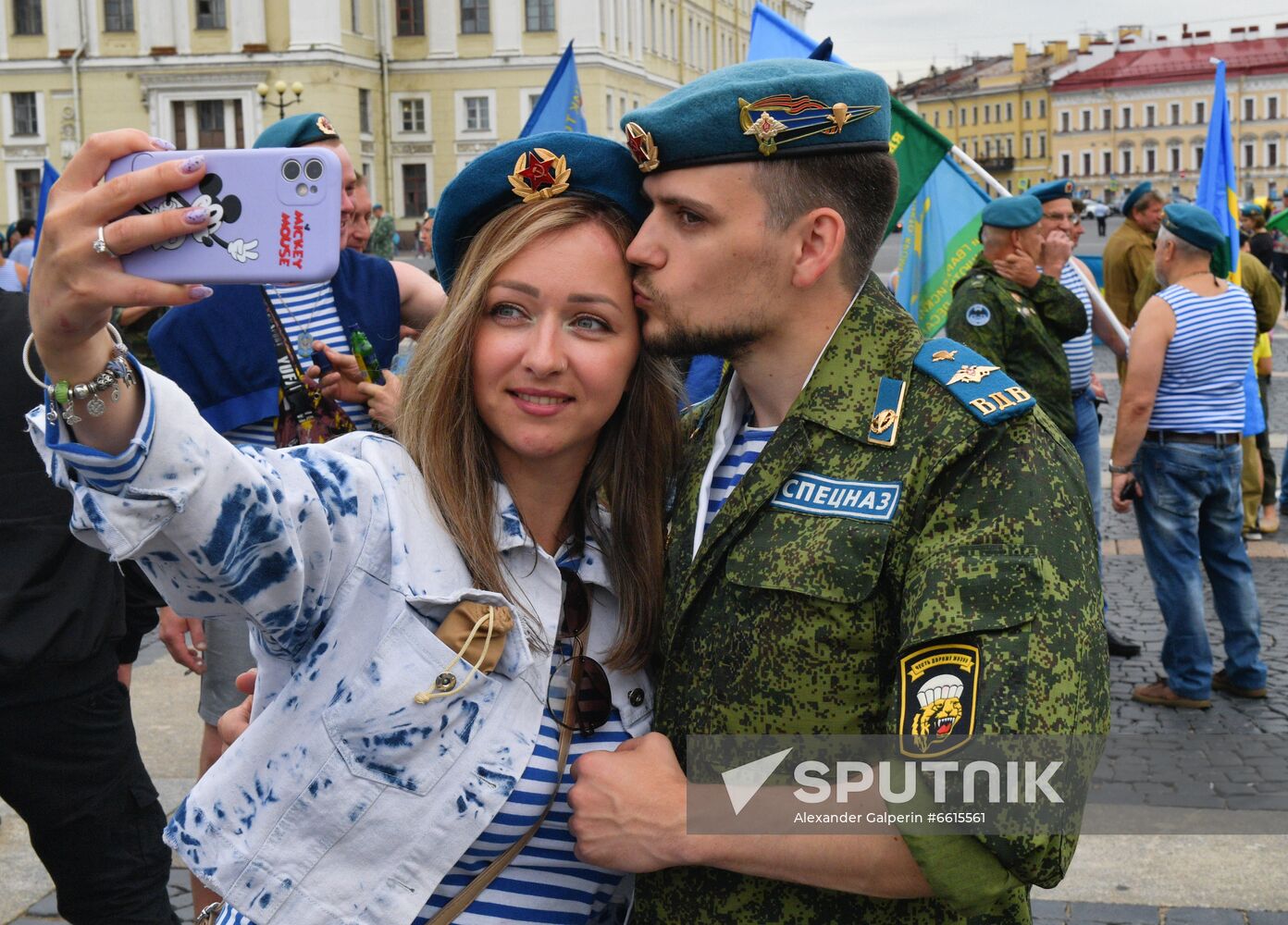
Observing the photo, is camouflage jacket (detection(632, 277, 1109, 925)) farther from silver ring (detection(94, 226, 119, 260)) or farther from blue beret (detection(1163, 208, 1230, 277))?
blue beret (detection(1163, 208, 1230, 277))

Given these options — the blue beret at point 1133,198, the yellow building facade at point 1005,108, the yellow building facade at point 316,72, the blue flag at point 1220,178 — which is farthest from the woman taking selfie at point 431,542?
the yellow building facade at point 1005,108

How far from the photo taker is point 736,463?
79.5 inches

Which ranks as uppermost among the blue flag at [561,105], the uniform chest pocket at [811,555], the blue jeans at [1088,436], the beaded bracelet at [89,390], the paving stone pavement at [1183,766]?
the blue flag at [561,105]

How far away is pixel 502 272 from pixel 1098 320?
5.91 meters

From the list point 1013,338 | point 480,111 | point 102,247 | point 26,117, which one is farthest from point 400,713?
point 26,117

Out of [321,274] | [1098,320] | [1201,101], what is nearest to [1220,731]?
[1098,320]

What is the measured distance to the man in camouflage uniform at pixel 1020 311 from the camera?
5891 millimetres

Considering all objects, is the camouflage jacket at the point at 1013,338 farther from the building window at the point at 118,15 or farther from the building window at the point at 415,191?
the building window at the point at 118,15

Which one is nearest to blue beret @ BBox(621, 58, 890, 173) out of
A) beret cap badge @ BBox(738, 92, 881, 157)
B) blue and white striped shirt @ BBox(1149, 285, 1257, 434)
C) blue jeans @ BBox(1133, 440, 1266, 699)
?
beret cap badge @ BBox(738, 92, 881, 157)

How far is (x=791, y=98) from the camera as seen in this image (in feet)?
6.20

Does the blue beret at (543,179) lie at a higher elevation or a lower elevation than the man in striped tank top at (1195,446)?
higher

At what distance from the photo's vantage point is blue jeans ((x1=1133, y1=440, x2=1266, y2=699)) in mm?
5656

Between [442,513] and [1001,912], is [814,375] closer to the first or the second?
[442,513]

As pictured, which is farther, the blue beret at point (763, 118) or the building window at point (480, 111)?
the building window at point (480, 111)
